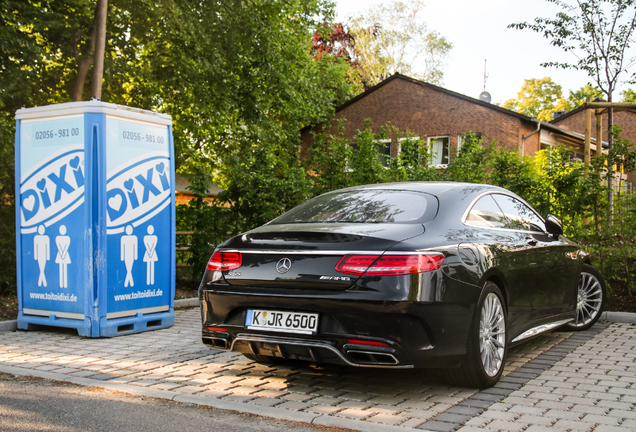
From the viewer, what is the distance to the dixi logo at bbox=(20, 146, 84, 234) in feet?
23.4

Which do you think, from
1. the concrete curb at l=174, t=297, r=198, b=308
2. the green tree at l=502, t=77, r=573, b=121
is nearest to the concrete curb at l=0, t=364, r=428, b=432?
the concrete curb at l=174, t=297, r=198, b=308

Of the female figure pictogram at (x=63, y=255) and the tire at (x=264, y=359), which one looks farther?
the female figure pictogram at (x=63, y=255)

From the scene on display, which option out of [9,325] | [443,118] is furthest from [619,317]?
[443,118]

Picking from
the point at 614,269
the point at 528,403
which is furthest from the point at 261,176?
the point at 528,403

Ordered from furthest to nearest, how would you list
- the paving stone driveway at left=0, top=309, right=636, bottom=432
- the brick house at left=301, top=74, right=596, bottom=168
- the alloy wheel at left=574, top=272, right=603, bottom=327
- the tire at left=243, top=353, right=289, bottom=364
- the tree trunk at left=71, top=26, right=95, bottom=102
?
the brick house at left=301, top=74, right=596, bottom=168
the tree trunk at left=71, top=26, right=95, bottom=102
the alloy wheel at left=574, top=272, right=603, bottom=327
the tire at left=243, top=353, right=289, bottom=364
the paving stone driveway at left=0, top=309, right=636, bottom=432

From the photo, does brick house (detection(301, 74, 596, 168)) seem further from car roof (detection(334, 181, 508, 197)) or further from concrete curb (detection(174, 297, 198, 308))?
car roof (detection(334, 181, 508, 197))

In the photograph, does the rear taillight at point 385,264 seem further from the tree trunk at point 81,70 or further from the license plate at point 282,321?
the tree trunk at point 81,70

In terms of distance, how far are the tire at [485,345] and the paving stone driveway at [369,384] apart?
0.39 ft

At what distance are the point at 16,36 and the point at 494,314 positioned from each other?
12.4 meters

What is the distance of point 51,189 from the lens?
734cm

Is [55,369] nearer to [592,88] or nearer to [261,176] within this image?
[261,176]

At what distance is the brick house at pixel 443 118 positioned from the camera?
25.0 meters

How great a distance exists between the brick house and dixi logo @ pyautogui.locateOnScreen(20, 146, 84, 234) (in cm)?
1693

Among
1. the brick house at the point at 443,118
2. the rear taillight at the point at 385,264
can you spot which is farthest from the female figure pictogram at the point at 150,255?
the brick house at the point at 443,118
